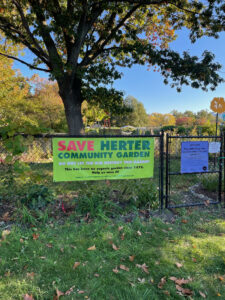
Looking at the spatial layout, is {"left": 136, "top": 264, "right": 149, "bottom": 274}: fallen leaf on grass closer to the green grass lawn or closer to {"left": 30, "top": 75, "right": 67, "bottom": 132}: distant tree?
the green grass lawn

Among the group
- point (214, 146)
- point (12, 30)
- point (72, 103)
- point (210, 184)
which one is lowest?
point (210, 184)

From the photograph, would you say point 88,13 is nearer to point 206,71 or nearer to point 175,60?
point 175,60

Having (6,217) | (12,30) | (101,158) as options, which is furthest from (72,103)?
(6,217)

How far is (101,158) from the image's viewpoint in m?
3.55

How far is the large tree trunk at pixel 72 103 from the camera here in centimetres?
723

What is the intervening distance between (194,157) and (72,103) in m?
5.13

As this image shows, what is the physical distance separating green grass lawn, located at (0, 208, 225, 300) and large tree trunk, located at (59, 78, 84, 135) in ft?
15.3

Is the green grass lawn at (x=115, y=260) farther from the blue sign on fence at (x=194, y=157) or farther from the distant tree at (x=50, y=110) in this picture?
the distant tree at (x=50, y=110)

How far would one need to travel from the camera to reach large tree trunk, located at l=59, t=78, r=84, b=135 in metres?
7.23

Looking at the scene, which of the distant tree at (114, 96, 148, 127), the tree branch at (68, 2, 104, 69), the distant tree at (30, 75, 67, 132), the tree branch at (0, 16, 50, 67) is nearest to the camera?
the tree branch at (68, 2, 104, 69)

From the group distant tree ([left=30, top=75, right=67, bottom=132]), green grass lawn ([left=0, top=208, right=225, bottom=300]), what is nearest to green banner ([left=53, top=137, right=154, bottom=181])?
green grass lawn ([left=0, top=208, right=225, bottom=300])

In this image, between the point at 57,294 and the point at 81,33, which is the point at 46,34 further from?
the point at 57,294

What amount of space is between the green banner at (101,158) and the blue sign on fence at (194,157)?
698mm

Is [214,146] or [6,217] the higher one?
[214,146]
